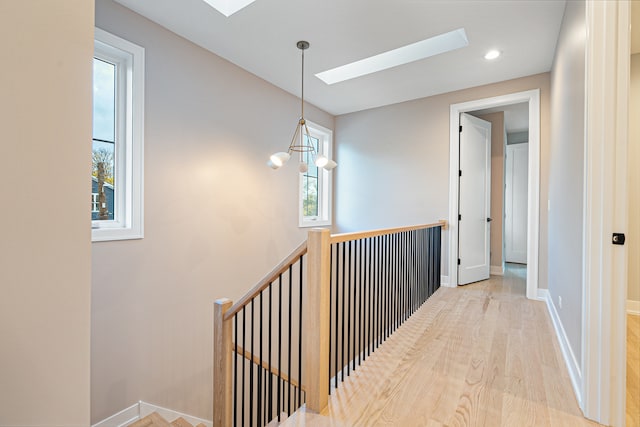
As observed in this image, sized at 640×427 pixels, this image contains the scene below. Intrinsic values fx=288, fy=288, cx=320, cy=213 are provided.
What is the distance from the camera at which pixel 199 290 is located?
2.85m

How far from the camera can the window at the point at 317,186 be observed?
4531mm

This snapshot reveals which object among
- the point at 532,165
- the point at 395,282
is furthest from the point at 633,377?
the point at 532,165

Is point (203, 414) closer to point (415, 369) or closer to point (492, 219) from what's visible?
point (415, 369)

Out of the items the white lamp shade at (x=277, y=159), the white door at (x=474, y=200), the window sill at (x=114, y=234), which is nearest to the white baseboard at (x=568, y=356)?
the white door at (x=474, y=200)

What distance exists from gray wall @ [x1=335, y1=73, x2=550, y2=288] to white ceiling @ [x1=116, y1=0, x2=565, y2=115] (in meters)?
Answer: 0.42

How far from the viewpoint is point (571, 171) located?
6.18 feet

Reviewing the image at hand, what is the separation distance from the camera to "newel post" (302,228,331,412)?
1.47 m

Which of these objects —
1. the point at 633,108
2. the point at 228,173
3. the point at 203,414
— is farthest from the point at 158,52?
the point at 633,108

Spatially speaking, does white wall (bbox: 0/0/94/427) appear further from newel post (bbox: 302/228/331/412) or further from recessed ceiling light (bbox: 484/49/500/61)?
recessed ceiling light (bbox: 484/49/500/61)

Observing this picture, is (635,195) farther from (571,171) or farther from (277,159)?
(277,159)

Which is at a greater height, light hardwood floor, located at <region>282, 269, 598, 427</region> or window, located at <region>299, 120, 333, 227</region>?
window, located at <region>299, 120, 333, 227</region>

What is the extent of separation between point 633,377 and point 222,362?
98.2 inches

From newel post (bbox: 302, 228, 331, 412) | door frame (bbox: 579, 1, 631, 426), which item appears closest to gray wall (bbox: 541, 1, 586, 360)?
door frame (bbox: 579, 1, 631, 426)

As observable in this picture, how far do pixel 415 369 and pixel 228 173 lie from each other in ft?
8.25
